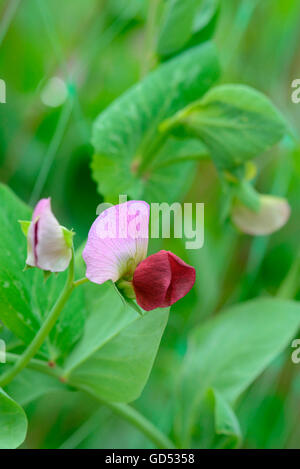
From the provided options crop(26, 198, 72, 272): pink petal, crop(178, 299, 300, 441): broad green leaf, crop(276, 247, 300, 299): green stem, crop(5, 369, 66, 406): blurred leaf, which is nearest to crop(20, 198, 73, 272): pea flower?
crop(26, 198, 72, 272): pink petal

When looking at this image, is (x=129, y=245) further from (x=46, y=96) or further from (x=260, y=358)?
(x=46, y=96)

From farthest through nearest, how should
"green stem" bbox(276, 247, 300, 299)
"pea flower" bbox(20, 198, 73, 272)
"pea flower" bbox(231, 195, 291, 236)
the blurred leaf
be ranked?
1. "green stem" bbox(276, 247, 300, 299)
2. "pea flower" bbox(231, 195, 291, 236)
3. the blurred leaf
4. "pea flower" bbox(20, 198, 73, 272)

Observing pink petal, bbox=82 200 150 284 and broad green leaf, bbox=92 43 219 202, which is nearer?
pink petal, bbox=82 200 150 284

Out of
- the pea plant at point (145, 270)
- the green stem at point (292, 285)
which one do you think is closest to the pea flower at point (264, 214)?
the pea plant at point (145, 270)

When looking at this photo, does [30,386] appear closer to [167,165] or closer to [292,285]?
[167,165]

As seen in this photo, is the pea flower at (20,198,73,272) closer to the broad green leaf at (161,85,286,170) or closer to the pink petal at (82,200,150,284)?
the pink petal at (82,200,150,284)

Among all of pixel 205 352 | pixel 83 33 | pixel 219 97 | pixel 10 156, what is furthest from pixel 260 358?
pixel 83 33

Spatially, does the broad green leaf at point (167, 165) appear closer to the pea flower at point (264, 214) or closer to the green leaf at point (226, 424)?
the pea flower at point (264, 214)

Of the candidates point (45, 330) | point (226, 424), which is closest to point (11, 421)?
point (45, 330)
